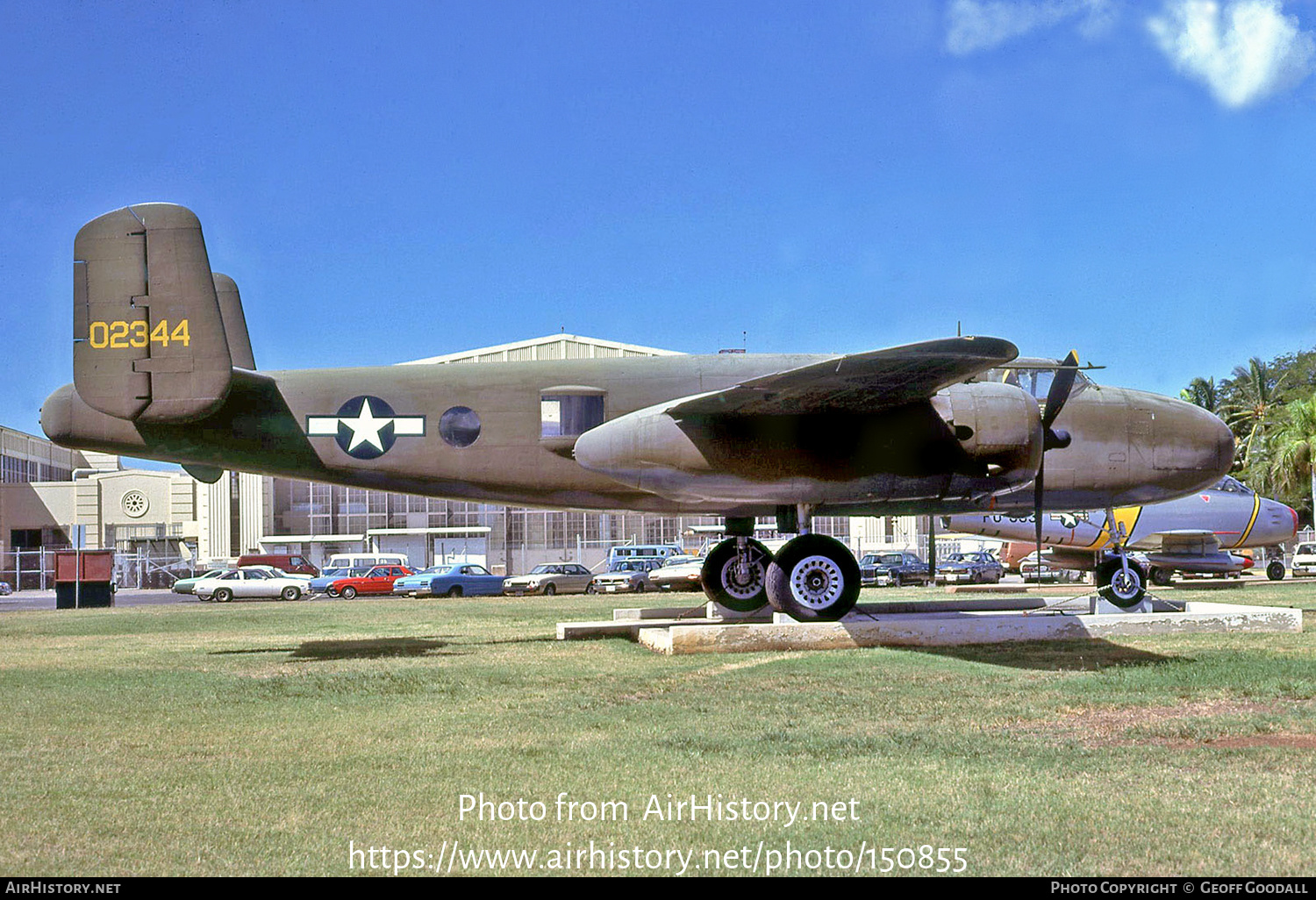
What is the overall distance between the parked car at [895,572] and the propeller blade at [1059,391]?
27479mm

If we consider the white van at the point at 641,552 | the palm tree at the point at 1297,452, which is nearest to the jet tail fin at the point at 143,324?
the white van at the point at 641,552

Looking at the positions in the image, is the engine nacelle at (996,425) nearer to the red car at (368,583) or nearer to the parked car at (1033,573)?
the parked car at (1033,573)

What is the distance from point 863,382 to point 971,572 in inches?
1329

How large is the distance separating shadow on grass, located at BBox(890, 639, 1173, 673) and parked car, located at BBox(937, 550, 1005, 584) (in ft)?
98.6

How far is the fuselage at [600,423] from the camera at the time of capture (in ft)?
45.2

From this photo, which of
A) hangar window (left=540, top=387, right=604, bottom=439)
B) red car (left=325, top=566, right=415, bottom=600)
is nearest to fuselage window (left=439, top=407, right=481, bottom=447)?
hangar window (left=540, top=387, right=604, bottom=439)

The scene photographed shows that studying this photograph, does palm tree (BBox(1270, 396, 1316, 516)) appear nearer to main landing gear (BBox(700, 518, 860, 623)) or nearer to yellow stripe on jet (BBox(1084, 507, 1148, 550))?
yellow stripe on jet (BBox(1084, 507, 1148, 550))

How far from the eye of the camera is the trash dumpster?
33.2 m

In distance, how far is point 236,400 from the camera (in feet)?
46.8

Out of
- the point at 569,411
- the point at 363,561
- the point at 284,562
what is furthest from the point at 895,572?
the point at 569,411

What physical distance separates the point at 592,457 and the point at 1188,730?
772cm

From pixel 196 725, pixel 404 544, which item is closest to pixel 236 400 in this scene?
pixel 196 725

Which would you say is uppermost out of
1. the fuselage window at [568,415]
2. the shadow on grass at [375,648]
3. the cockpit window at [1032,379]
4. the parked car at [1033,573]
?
the cockpit window at [1032,379]

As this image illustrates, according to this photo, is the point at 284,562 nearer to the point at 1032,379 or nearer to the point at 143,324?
the point at 143,324
